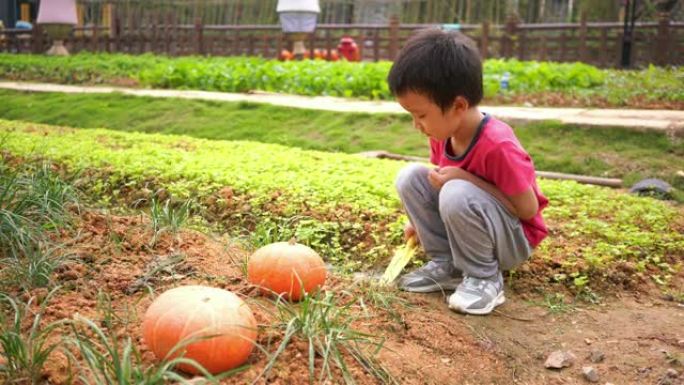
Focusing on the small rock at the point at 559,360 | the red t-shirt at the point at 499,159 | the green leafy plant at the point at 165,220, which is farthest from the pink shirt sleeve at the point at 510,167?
the green leafy plant at the point at 165,220

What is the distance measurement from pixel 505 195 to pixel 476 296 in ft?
1.52

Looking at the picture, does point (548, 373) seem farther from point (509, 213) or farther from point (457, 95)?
point (457, 95)

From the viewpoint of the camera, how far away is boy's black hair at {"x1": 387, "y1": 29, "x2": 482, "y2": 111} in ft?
9.45

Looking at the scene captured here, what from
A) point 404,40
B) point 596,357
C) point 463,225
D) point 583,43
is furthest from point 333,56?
point 596,357

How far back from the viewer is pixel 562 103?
9469 millimetres

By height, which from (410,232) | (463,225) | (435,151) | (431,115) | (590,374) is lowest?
(590,374)

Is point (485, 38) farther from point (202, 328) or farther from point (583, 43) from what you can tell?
point (202, 328)

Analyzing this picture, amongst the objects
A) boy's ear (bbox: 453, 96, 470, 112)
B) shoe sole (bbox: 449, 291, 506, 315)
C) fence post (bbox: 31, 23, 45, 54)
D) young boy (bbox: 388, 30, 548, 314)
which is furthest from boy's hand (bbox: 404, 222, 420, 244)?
fence post (bbox: 31, 23, 45, 54)

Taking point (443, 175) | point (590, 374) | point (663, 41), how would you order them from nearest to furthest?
point (590, 374) < point (443, 175) < point (663, 41)

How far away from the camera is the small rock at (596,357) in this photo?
276cm

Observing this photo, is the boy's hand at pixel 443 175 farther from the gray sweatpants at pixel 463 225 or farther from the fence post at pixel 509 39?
the fence post at pixel 509 39

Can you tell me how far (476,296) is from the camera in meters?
3.14

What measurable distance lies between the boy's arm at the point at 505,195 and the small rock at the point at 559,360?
62 cm

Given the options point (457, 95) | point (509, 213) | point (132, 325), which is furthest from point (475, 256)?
point (132, 325)
